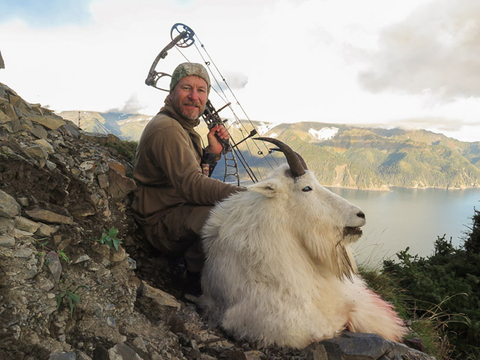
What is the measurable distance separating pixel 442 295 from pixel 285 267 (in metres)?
4.16

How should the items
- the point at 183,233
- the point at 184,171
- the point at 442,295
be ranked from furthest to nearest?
the point at 442,295 < the point at 183,233 < the point at 184,171

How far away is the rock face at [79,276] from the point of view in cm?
225

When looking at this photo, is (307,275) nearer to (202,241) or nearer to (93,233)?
(202,241)

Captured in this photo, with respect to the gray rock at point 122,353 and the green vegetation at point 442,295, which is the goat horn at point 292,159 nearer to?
the gray rock at point 122,353

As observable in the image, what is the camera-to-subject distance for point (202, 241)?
3.90m

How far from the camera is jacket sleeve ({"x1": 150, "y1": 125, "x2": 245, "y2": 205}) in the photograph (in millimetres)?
3812

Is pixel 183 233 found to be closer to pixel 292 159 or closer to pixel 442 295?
pixel 292 159

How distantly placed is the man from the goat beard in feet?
4.23

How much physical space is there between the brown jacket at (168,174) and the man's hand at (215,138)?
581mm

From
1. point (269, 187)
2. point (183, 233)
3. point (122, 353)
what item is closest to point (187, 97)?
point (183, 233)

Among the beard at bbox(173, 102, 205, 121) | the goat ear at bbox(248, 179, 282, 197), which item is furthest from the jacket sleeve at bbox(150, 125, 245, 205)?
the goat ear at bbox(248, 179, 282, 197)

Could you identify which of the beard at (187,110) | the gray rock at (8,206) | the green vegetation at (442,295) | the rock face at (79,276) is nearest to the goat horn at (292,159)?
the beard at (187,110)

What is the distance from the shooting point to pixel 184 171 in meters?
3.82

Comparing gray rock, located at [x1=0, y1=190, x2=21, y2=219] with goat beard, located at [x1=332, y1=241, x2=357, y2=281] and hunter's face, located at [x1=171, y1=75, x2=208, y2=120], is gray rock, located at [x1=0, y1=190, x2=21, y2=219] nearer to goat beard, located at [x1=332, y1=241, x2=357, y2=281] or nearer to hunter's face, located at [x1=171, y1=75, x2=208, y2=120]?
hunter's face, located at [x1=171, y1=75, x2=208, y2=120]
